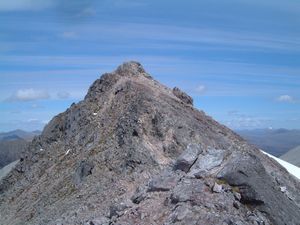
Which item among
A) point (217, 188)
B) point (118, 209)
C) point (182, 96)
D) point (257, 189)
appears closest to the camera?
point (217, 188)

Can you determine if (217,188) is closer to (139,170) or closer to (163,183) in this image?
(163,183)

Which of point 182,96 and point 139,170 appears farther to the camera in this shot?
point 182,96

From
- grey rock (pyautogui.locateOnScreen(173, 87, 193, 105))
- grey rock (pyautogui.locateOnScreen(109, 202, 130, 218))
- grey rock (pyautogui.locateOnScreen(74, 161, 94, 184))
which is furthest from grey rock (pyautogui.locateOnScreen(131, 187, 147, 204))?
grey rock (pyautogui.locateOnScreen(173, 87, 193, 105))

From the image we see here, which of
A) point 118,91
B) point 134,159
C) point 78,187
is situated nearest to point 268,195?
point 134,159

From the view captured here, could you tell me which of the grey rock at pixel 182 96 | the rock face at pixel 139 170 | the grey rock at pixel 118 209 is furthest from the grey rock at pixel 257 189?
the grey rock at pixel 182 96

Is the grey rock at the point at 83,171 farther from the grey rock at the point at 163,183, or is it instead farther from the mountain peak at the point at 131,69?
the mountain peak at the point at 131,69

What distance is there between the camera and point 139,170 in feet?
93.0

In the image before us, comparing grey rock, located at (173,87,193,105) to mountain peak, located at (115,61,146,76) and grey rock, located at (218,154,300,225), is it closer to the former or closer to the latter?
mountain peak, located at (115,61,146,76)

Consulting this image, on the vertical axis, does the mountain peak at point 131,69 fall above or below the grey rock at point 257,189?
above

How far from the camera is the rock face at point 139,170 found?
806 inches

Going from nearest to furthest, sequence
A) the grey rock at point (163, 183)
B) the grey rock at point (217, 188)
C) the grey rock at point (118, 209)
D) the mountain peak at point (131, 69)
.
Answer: the grey rock at point (217, 188)
the grey rock at point (118, 209)
the grey rock at point (163, 183)
the mountain peak at point (131, 69)

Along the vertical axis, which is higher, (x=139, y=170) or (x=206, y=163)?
(x=206, y=163)

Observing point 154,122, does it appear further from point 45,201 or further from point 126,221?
point 126,221

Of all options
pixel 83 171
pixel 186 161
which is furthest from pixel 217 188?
pixel 83 171
